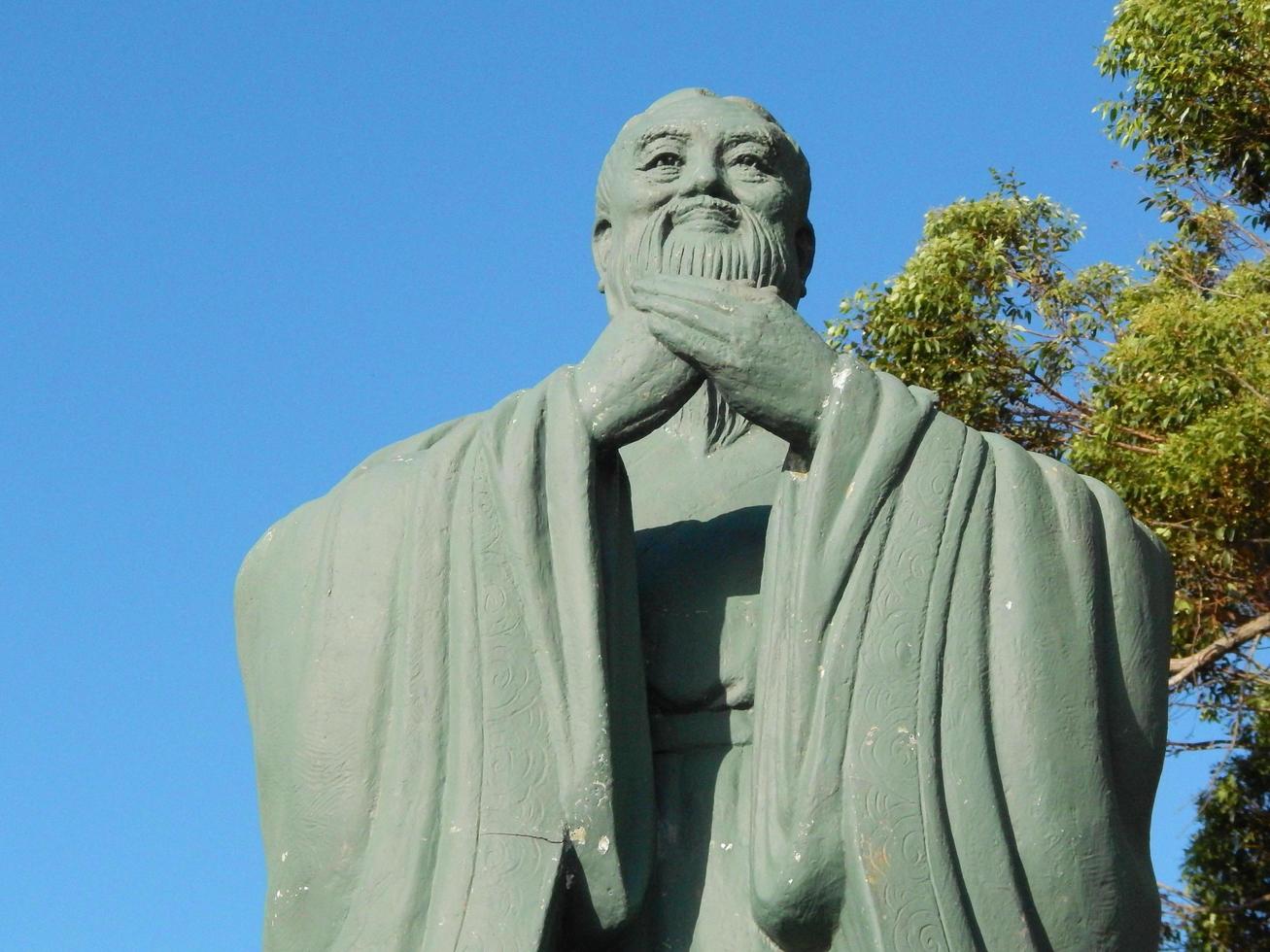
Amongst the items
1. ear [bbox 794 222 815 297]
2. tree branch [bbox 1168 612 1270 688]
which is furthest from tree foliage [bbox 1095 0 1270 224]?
ear [bbox 794 222 815 297]

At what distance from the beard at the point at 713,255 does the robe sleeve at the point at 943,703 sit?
0.50 metres

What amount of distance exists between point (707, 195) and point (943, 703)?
1348 millimetres

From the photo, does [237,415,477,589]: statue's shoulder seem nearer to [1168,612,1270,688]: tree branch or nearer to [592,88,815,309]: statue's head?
[592,88,815,309]: statue's head

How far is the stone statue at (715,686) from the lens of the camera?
4.30m

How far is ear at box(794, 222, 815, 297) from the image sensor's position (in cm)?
543

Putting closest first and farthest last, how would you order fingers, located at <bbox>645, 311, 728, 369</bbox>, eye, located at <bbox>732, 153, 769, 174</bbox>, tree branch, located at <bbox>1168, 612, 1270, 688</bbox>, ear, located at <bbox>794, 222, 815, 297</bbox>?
1. fingers, located at <bbox>645, 311, 728, 369</bbox>
2. eye, located at <bbox>732, 153, 769, 174</bbox>
3. ear, located at <bbox>794, 222, 815, 297</bbox>
4. tree branch, located at <bbox>1168, 612, 1270, 688</bbox>

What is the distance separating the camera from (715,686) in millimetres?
4695

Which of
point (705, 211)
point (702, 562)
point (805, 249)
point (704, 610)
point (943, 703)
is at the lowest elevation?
point (943, 703)

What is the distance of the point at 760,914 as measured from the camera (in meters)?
4.34

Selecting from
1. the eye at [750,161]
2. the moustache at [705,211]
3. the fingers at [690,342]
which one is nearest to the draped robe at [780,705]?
the fingers at [690,342]

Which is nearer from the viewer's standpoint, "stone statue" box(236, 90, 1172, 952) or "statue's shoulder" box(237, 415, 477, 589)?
"stone statue" box(236, 90, 1172, 952)

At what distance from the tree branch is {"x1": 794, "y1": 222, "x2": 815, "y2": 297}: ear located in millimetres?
6320

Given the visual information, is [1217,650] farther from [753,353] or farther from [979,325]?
[753,353]

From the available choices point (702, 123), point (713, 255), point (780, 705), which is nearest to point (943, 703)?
point (780, 705)
